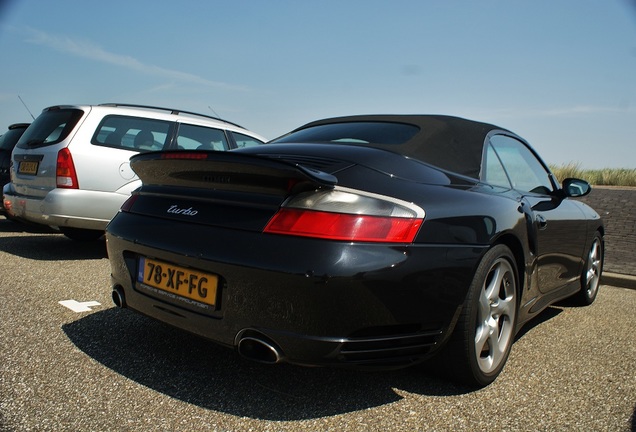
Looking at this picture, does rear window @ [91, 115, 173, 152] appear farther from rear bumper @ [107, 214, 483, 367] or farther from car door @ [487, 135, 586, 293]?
car door @ [487, 135, 586, 293]

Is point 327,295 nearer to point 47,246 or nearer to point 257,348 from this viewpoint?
point 257,348

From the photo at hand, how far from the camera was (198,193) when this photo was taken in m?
2.51

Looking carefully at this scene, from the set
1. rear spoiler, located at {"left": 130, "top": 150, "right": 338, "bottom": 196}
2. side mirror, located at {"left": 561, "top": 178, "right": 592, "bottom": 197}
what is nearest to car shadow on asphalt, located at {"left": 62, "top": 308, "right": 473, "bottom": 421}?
rear spoiler, located at {"left": 130, "top": 150, "right": 338, "bottom": 196}

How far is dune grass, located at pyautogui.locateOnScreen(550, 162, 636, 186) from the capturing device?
A: 13.6 meters

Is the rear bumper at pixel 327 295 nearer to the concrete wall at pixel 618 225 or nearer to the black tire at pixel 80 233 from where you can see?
the black tire at pixel 80 233

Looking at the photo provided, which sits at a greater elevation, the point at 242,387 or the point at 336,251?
the point at 336,251

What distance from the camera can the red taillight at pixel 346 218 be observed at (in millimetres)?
2141

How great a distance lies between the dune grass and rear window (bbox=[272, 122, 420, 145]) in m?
12.2

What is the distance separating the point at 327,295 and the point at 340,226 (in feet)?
0.90

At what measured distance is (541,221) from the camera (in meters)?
3.31

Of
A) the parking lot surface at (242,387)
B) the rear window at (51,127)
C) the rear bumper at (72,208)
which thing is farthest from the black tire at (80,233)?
the parking lot surface at (242,387)

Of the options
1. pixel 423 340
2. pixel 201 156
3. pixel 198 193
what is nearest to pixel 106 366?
pixel 198 193

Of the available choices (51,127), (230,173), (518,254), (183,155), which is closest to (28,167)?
(51,127)

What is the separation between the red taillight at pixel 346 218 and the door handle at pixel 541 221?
1333 mm
